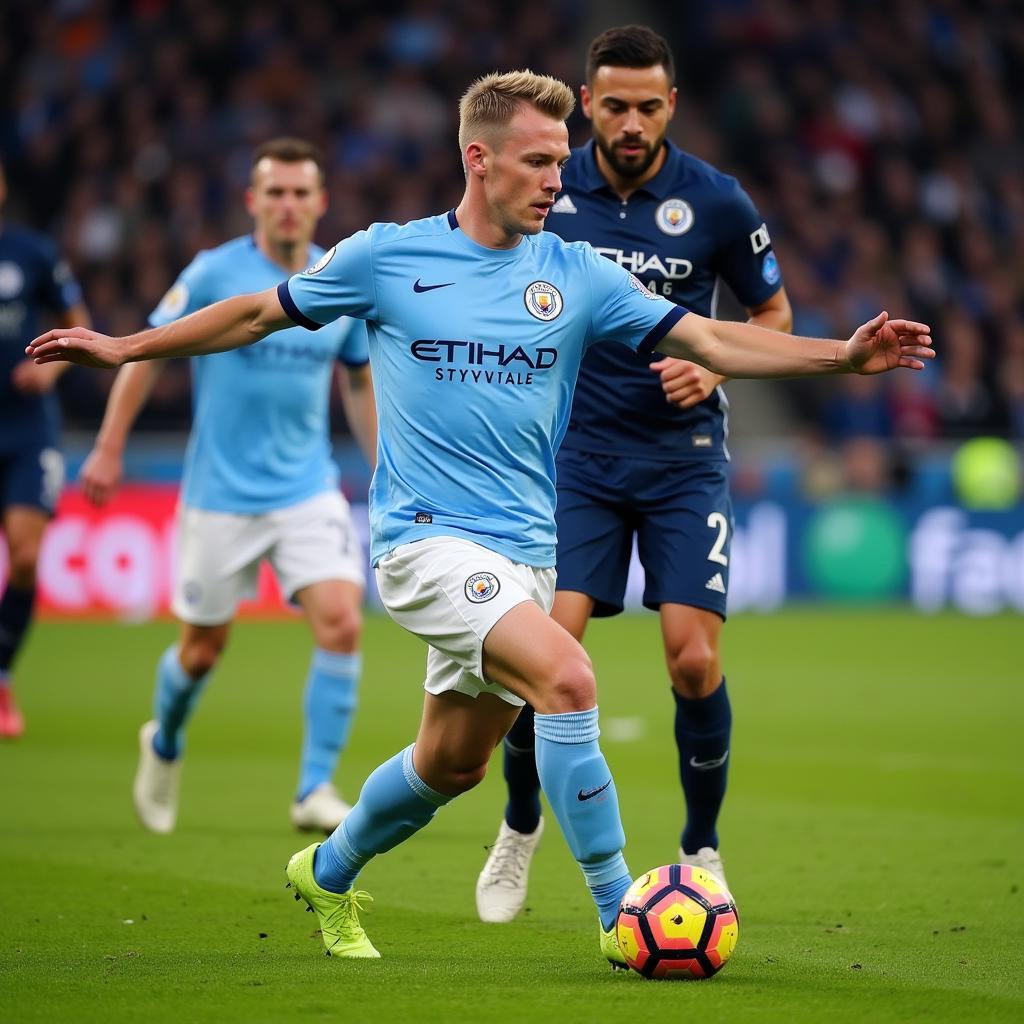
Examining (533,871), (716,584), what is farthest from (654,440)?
(533,871)

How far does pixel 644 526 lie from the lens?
21.1ft

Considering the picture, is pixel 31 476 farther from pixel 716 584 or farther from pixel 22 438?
pixel 716 584

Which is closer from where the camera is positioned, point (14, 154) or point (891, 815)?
point (891, 815)

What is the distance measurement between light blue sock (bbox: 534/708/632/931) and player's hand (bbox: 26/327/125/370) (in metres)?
1.44

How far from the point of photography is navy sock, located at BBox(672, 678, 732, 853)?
247 inches

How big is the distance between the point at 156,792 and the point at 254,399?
1685 millimetres

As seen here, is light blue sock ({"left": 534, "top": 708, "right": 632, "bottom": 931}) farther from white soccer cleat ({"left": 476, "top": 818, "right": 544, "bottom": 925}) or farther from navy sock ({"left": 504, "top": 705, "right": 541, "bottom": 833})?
navy sock ({"left": 504, "top": 705, "right": 541, "bottom": 833})

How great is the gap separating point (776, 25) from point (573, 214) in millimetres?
20035

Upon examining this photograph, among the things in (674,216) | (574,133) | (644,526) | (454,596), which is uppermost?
(574,133)

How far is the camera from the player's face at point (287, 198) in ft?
26.4

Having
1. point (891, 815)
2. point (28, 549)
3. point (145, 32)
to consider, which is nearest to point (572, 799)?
point (891, 815)

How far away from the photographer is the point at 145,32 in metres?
23.2

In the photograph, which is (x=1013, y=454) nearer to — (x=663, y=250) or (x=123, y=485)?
(x=123, y=485)

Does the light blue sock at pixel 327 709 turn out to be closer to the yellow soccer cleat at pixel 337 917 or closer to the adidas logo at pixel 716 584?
the adidas logo at pixel 716 584
